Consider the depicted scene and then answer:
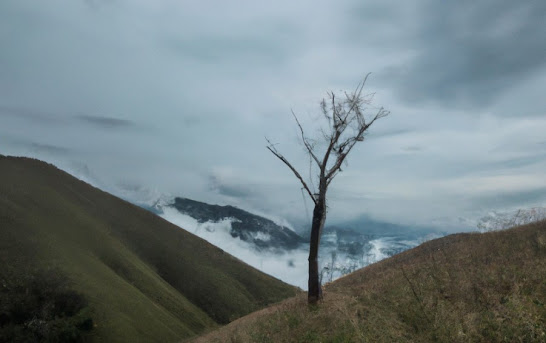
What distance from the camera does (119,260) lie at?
74688mm

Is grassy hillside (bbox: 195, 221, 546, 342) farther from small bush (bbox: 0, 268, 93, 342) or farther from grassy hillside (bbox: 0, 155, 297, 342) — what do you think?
grassy hillside (bbox: 0, 155, 297, 342)

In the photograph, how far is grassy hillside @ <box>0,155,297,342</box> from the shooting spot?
2051 inches

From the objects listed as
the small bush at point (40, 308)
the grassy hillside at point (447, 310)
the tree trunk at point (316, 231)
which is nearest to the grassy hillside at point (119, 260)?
the small bush at point (40, 308)

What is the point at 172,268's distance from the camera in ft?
319

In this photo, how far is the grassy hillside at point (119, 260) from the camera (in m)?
52.1

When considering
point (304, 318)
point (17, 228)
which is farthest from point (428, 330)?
point (17, 228)

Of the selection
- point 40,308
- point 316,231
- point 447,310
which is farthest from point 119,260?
point 447,310

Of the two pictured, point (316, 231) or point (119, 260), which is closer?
point (316, 231)

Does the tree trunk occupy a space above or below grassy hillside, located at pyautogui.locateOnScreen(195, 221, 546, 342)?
above

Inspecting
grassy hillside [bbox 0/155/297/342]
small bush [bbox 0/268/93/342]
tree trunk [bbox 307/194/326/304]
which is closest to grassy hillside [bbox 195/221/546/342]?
tree trunk [bbox 307/194/326/304]

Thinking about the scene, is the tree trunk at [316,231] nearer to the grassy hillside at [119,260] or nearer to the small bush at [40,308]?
the small bush at [40,308]

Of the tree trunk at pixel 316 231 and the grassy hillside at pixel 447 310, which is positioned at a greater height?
the tree trunk at pixel 316 231

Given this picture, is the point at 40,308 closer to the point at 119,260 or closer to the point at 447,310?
the point at 119,260

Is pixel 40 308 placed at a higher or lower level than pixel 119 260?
lower
